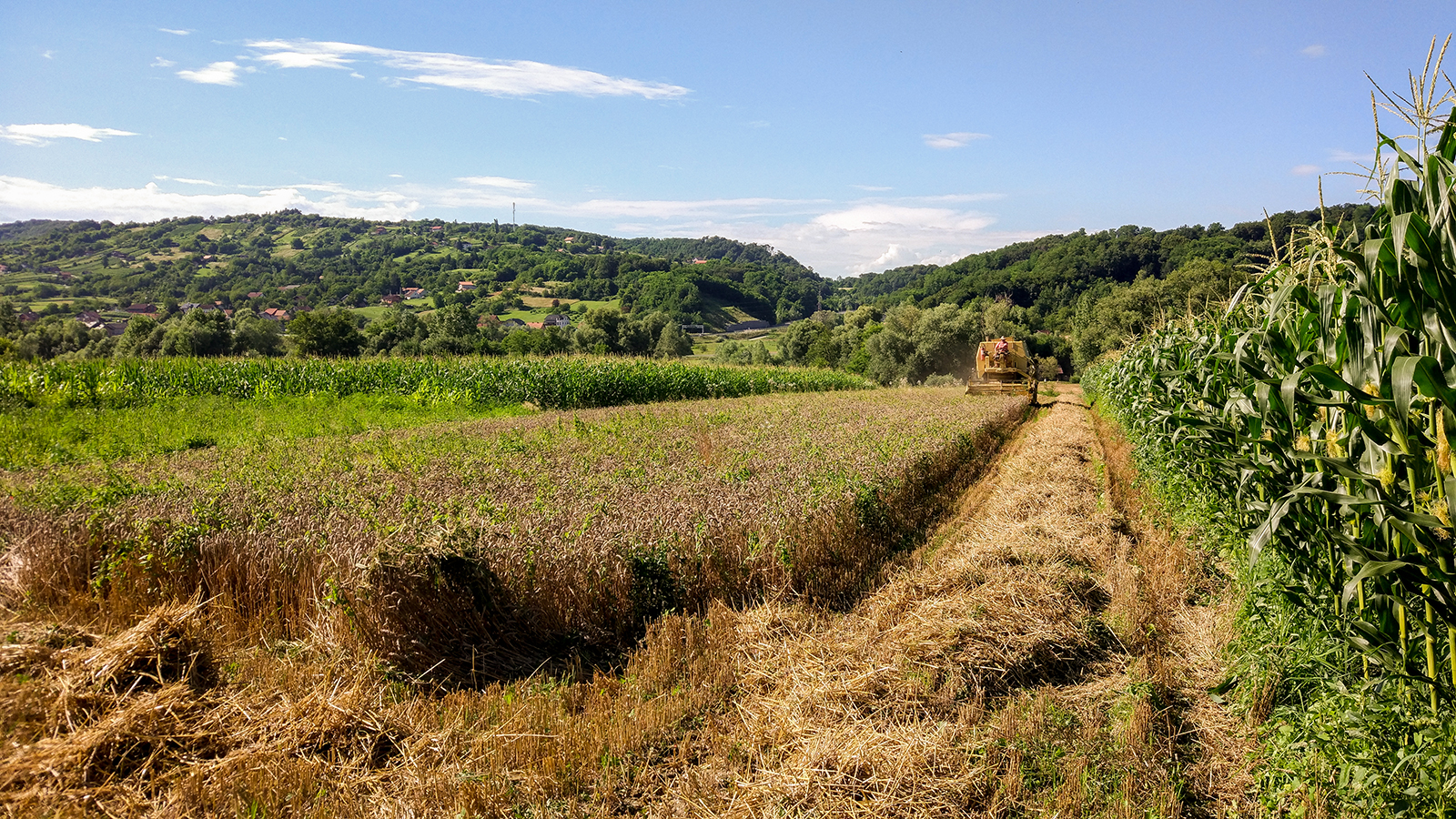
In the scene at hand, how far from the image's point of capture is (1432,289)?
226 cm

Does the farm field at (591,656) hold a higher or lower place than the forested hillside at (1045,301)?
lower

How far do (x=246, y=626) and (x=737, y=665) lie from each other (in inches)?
146

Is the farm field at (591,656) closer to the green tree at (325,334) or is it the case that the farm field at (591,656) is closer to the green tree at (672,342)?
the green tree at (325,334)

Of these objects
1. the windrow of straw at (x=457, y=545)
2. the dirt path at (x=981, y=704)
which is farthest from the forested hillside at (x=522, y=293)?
the windrow of straw at (x=457, y=545)

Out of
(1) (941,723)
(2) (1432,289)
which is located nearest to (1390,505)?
(2) (1432,289)

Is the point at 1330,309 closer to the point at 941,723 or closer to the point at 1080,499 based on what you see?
the point at 941,723

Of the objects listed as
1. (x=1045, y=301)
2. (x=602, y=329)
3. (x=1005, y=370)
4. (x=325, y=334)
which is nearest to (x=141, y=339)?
(x=325, y=334)

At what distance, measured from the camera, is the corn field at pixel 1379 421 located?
232 cm

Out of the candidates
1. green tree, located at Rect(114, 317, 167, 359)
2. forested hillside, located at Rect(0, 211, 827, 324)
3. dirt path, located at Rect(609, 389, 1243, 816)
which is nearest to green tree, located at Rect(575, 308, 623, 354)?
green tree, located at Rect(114, 317, 167, 359)

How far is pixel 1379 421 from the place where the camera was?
314 centimetres

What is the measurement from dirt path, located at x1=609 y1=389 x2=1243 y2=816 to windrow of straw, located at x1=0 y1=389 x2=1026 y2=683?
31.4 inches

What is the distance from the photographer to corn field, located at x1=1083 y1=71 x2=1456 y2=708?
2.32 meters

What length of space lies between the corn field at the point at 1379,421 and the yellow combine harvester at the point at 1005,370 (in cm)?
2110

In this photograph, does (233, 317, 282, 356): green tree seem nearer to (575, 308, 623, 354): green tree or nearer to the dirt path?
(575, 308, 623, 354): green tree
